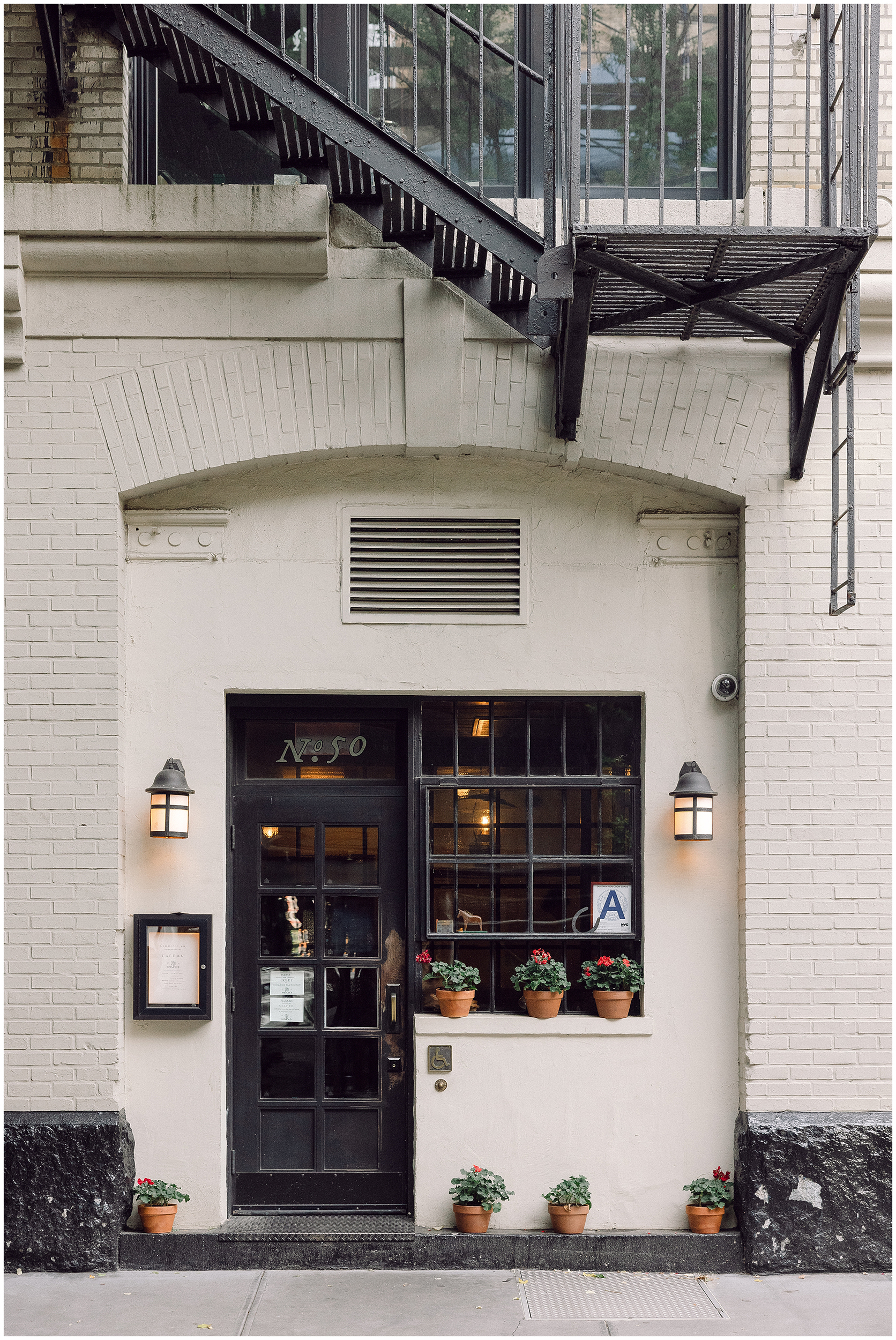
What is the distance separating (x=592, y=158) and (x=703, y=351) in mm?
→ 1454

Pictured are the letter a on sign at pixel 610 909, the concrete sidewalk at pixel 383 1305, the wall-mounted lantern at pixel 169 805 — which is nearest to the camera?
the concrete sidewalk at pixel 383 1305

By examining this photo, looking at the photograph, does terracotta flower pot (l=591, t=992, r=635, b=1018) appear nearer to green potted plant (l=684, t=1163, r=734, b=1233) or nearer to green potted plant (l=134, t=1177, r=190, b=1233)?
green potted plant (l=684, t=1163, r=734, b=1233)

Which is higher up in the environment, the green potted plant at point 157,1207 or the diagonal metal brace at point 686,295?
the diagonal metal brace at point 686,295

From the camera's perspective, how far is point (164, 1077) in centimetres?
617

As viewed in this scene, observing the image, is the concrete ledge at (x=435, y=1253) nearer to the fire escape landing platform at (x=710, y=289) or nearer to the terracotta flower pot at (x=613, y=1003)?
the terracotta flower pot at (x=613, y=1003)

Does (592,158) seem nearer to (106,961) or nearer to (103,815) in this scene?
(103,815)

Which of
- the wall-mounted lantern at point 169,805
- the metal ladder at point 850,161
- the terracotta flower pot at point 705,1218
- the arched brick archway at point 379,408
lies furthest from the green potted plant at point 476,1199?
the arched brick archway at point 379,408

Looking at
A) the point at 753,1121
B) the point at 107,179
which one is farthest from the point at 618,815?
the point at 107,179

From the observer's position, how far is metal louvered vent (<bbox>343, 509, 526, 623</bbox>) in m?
6.47

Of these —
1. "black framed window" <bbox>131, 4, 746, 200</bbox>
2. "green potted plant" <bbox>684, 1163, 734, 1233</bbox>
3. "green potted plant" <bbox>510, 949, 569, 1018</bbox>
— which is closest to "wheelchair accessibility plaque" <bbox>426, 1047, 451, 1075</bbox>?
"green potted plant" <bbox>510, 949, 569, 1018</bbox>

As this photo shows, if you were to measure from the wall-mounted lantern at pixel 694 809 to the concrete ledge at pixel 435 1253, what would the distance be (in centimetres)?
210

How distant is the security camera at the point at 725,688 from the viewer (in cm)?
642

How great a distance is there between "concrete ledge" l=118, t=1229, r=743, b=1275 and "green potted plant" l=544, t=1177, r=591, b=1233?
0.06 m

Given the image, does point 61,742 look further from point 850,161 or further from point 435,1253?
point 850,161
